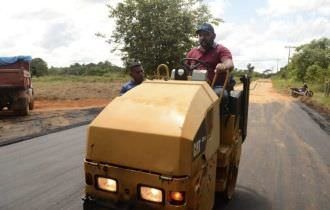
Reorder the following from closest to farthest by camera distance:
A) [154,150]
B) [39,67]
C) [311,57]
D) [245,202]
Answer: [154,150]
[245,202]
[311,57]
[39,67]

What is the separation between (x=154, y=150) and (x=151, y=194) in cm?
38

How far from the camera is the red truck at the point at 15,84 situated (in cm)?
1588

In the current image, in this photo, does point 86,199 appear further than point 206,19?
No

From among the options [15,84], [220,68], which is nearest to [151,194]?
[220,68]

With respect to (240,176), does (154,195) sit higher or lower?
higher

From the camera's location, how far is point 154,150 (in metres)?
3.73

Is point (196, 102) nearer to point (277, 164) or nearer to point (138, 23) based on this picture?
point (277, 164)

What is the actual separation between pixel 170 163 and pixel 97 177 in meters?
0.76

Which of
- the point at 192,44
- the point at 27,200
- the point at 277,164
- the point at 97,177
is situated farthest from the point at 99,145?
the point at 192,44

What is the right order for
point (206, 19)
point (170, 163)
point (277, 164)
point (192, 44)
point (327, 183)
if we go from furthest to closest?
point (206, 19), point (192, 44), point (277, 164), point (327, 183), point (170, 163)

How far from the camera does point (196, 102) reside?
4.07m

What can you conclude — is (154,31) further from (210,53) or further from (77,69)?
(77,69)

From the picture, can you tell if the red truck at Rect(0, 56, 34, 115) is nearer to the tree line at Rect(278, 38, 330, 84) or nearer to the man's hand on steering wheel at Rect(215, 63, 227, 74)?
the man's hand on steering wheel at Rect(215, 63, 227, 74)

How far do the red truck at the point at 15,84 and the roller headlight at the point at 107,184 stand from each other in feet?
42.0
